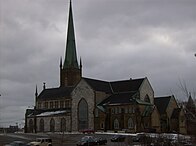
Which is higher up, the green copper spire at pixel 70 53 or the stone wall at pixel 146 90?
the green copper spire at pixel 70 53

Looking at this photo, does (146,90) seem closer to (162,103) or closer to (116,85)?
(162,103)

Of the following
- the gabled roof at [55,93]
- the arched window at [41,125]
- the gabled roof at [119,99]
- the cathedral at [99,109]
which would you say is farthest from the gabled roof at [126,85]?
the arched window at [41,125]

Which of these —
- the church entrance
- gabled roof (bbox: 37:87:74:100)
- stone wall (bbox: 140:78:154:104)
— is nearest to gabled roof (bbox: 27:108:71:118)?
gabled roof (bbox: 37:87:74:100)

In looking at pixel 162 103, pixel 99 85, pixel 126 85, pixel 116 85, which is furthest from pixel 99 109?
pixel 162 103

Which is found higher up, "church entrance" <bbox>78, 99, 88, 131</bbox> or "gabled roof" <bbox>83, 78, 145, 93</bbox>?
"gabled roof" <bbox>83, 78, 145, 93</bbox>

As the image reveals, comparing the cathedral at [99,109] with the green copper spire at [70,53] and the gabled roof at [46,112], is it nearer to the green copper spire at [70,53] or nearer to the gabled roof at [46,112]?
the gabled roof at [46,112]

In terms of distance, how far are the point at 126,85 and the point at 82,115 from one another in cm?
1377

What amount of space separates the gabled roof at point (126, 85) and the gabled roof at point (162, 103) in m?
6.64

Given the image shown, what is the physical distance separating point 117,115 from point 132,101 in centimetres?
492

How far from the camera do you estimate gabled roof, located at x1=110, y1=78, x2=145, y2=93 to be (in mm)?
104019

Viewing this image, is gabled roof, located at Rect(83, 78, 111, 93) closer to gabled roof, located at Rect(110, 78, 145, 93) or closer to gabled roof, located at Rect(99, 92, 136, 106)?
gabled roof, located at Rect(110, 78, 145, 93)

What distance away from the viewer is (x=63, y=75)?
130 m

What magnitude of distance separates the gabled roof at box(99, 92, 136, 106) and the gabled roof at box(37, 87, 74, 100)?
19.0 m

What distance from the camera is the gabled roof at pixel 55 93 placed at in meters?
122
